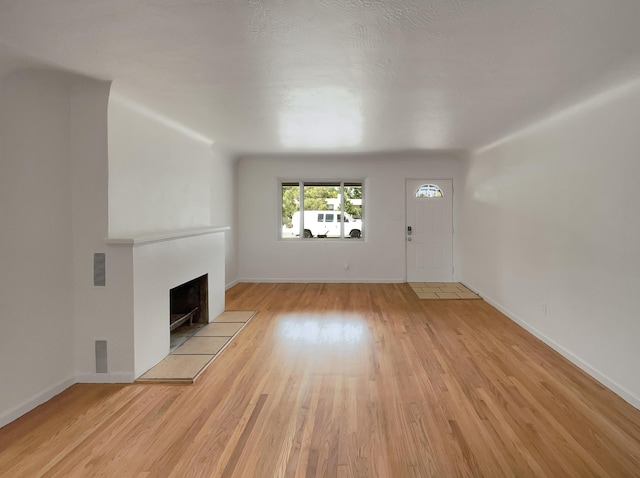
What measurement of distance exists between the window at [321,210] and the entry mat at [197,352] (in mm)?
2881

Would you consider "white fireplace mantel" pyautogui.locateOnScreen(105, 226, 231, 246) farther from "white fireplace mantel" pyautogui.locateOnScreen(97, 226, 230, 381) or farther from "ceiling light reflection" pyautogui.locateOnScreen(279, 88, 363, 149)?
"ceiling light reflection" pyautogui.locateOnScreen(279, 88, 363, 149)

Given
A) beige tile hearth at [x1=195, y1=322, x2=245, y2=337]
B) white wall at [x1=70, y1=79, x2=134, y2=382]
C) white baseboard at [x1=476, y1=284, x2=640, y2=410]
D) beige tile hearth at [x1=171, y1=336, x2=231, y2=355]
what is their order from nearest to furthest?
white baseboard at [x1=476, y1=284, x2=640, y2=410]
white wall at [x1=70, y1=79, x2=134, y2=382]
beige tile hearth at [x1=171, y1=336, x2=231, y2=355]
beige tile hearth at [x1=195, y1=322, x2=245, y2=337]

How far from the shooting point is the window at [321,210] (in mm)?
7516

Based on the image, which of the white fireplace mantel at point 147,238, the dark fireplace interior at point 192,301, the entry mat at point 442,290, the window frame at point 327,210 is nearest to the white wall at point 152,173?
the white fireplace mantel at point 147,238

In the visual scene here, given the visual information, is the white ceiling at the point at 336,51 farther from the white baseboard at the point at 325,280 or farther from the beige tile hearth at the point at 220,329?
the white baseboard at the point at 325,280

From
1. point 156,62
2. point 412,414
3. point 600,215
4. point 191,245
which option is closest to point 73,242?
point 191,245

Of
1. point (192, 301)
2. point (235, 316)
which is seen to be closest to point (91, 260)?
point (192, 301)

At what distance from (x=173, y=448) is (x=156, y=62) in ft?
7.90

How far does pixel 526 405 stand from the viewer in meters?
2.66

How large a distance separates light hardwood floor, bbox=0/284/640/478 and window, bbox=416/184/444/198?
12.4 feet

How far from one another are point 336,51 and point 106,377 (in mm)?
3002

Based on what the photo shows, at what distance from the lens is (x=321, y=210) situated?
7.55 meters

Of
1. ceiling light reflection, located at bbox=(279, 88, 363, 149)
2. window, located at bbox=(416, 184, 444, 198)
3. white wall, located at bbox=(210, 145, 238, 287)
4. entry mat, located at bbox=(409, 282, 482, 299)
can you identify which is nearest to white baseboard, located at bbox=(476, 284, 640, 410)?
entry mat, located at bbox=(409, 282, 482, 299)

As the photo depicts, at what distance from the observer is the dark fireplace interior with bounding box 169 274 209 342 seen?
4.60 m
